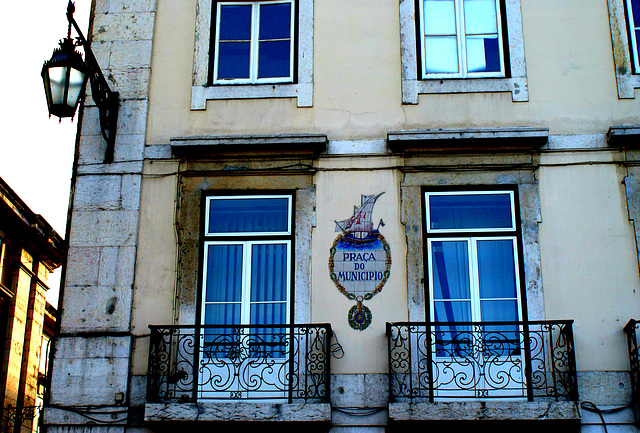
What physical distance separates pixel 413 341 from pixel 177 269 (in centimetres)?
257

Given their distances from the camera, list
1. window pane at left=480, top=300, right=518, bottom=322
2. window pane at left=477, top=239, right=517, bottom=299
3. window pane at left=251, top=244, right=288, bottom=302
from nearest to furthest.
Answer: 1. window pane at left=480, top=300, right=518, bottom=322
2. window pane at left=477, top=239, right=517, bottom=299
3. window pane at left=251, top=244, right=288, bottom=302

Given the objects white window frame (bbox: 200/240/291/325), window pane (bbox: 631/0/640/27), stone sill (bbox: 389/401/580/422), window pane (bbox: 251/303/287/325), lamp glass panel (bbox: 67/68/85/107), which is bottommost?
stone sill (bbox: 389/401/580/422)

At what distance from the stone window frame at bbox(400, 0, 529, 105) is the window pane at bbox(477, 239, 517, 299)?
5.55 feet

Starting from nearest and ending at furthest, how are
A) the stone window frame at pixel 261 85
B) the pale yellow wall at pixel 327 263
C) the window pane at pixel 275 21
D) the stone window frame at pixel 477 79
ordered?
the pale yellow wall at pixel 327 263 < the stone window frame at pixel 477 79 < the stone window frame at pixel 261 85 < the window pane at pixel 275 21

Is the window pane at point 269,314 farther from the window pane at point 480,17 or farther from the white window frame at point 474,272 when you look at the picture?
the window pane at point 480,17

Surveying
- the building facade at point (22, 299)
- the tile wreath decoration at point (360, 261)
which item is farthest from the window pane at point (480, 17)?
the building facade at point (22, 299)

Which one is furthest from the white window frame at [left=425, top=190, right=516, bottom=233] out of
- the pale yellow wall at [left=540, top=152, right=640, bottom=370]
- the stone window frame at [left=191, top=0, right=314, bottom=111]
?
the stone window frame at [left=191, top=0, right=314, bottom=111]

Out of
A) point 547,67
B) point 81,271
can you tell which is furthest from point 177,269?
point 547,67

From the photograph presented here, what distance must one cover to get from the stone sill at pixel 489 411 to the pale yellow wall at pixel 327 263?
0.63 metres

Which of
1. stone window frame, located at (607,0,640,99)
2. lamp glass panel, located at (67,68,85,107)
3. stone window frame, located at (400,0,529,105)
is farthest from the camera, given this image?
stone window frame, located at (400,0,529,105)

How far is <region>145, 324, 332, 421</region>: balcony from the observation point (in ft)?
26.0

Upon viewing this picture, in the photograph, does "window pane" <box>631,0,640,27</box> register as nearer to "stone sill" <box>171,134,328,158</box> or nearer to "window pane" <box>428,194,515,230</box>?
"window pane" <box>428,194,515,230</box>

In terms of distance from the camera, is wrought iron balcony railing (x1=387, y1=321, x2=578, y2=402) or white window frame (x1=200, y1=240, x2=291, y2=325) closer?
wrought iron balcony railing (x1=387, y1=321, x2=578, y2=402)

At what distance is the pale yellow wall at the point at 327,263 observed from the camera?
838 centimetres
